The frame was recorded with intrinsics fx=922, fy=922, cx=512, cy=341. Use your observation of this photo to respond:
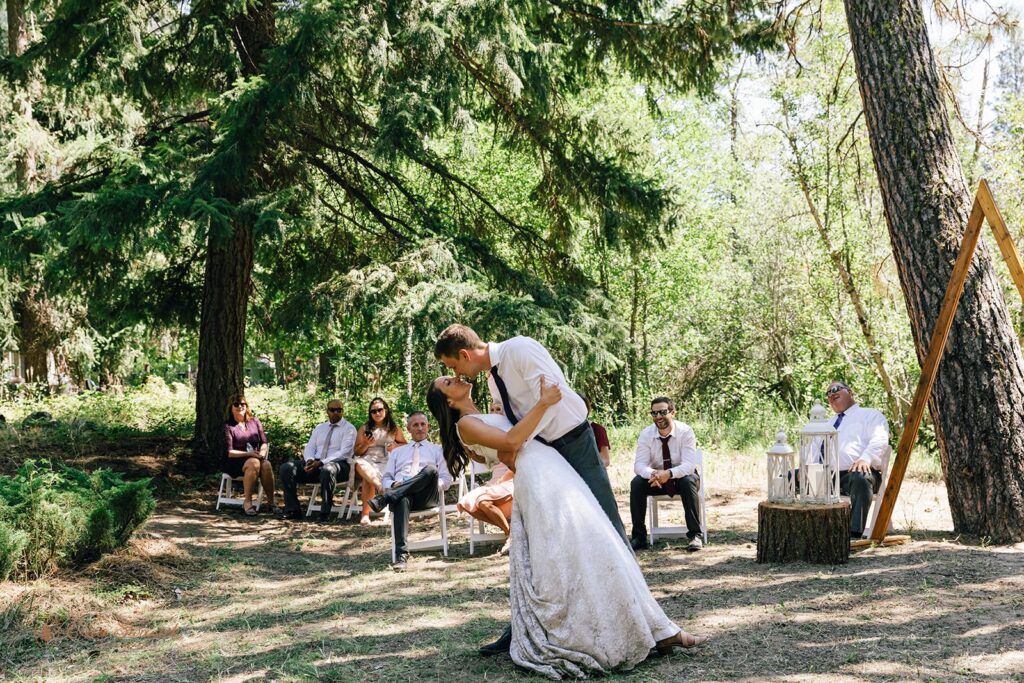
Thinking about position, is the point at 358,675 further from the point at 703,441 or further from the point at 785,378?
the point at 785,378

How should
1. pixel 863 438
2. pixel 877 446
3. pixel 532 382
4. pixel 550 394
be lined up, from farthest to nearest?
pixel 863 438, pixel 877 446, pixel 532 382, pixel 550 394

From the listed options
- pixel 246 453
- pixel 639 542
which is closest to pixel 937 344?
pixel 639 542

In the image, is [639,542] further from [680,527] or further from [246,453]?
[246,453]

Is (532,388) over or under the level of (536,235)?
under

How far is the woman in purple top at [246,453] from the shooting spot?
986cm

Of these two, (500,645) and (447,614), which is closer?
(500,645)

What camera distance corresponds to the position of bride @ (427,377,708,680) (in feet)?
13.4

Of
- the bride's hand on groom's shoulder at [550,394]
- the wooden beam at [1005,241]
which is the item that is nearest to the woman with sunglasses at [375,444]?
the bride's hand on groom's shoulder at [550,394]

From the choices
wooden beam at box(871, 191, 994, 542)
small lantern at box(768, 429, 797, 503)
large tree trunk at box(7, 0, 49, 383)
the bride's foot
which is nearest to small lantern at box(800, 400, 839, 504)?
small lantern at box(768, 429, 797, 503)

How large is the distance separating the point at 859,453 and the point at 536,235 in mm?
5328

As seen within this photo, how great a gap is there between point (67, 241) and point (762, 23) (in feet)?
23.7

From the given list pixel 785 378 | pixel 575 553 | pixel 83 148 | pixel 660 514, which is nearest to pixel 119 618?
pixel 575 553

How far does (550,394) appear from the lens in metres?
4.06

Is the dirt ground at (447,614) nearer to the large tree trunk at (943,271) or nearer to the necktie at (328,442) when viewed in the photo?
the large tree trunk at (943,271)
